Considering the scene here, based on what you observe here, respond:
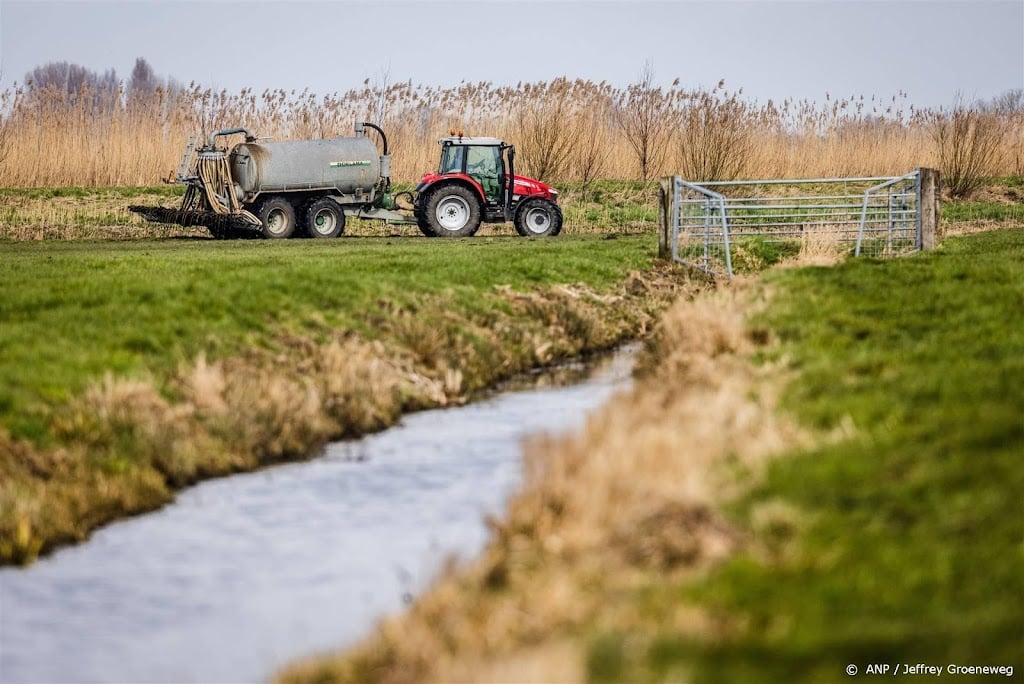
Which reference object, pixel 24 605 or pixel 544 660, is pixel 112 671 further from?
pixel 544 660

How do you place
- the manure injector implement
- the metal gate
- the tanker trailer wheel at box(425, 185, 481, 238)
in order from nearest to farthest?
the metal gate
the manure injector implement
the tanker trailer wheel at box(425, 185, 481, 238)

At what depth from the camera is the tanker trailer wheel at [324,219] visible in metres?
27.0

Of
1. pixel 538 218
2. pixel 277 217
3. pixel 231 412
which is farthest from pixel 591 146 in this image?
pixel 231 412

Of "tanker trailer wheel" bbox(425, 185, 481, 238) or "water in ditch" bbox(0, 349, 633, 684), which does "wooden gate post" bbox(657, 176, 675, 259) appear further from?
"water in ditch" bbox(0, 349, 633, 684)

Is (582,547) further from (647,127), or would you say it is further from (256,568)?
(647,127)

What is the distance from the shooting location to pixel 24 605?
22.8 feet

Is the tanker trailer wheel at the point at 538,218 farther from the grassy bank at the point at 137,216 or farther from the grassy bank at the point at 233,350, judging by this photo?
the grassy bank at the point at 233,350

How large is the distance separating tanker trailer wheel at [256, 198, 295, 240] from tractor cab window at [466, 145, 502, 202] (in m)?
3.74

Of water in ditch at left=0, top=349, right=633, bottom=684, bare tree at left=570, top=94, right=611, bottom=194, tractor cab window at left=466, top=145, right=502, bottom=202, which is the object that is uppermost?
bare tree at left=570, top=94, right=611, bottom=194

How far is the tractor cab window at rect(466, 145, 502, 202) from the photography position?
2752 centimetres

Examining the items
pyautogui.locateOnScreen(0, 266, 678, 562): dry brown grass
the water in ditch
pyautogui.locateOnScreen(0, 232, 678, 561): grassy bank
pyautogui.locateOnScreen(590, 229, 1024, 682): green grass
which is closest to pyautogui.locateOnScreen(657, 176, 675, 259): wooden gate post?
pyautogui.locateOnScreen(0, 232, 678, 561): grassy bank

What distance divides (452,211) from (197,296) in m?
14.8

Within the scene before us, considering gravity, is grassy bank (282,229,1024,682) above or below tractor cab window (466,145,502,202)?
below

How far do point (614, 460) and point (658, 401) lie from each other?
2.53m
